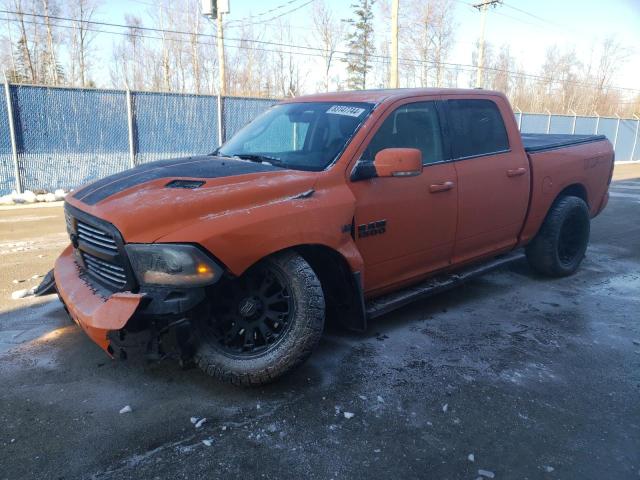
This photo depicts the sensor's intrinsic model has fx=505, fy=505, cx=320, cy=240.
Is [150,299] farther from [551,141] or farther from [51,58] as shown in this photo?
[51,58]

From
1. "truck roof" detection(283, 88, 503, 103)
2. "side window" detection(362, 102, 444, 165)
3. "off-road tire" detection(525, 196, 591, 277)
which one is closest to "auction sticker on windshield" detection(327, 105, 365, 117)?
"truck roof" detection(283, 88, 503, 103)

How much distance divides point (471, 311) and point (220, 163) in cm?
257

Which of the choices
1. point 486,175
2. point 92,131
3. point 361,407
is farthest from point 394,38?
point 361,407

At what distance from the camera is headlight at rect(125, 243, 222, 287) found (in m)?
2.70

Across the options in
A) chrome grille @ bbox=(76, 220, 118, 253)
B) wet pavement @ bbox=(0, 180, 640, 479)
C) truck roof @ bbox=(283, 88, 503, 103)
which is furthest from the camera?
truck roof @ bbox=(283, 88, 503, 103)

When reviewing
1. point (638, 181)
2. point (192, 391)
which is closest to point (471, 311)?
point (192, 391)

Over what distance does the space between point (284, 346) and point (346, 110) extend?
1871mm

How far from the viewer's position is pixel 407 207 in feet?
12.3

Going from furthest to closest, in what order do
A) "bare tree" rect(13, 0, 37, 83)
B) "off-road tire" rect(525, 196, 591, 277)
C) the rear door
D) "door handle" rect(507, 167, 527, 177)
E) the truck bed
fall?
"bare tree" rect(13, 0, 37, 83) → "off-road tire" rect(525, 196, 591, 277) → the truck bed → "door handle" rect(507, 167, 527, 177) → the rear door

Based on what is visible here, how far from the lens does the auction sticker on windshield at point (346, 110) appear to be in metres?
3.77

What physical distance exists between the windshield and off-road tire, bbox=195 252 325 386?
807 millimetres

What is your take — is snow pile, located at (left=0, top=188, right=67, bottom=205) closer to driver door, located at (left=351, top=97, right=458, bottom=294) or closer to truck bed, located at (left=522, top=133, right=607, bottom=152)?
driver door, located at (left=351, top=97, right=458, bottom=294)

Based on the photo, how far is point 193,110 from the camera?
13.2 meters

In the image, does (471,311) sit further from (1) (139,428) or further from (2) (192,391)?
(1) (139,428)
